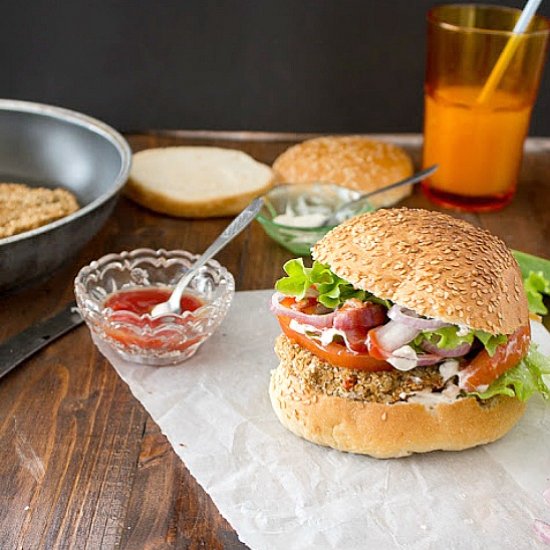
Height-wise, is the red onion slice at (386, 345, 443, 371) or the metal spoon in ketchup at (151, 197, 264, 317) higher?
the red onion slice at (386, 345, 443, 371)

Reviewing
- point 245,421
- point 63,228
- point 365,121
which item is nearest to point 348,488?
point 245,421

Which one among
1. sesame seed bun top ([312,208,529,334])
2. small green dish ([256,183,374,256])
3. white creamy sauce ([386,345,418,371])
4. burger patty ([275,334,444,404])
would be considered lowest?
small green dish ([256,183,374,256])

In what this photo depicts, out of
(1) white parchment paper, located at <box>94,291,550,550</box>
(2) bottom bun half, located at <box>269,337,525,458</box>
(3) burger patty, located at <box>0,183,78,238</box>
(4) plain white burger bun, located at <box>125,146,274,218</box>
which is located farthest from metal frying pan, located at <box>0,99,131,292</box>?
(2) bottom bun half, located at <box>269,337,525,458</box>

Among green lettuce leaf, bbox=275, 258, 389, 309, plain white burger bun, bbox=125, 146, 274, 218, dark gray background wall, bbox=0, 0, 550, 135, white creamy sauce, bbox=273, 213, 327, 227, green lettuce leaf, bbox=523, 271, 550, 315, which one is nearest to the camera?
green lettuce leaf, bbox=275, 258, 389, 309

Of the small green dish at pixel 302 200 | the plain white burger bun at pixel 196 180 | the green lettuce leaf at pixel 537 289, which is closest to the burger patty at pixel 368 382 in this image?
the green lettuce leaf at pixel 537 289

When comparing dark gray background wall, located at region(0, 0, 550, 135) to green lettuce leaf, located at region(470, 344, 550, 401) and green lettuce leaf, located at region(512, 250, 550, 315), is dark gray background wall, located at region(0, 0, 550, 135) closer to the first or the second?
green lettuce leaf, located at region(512, 250, 550, 315)

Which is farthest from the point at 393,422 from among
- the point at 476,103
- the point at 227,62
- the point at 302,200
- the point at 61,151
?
the point at 227,62

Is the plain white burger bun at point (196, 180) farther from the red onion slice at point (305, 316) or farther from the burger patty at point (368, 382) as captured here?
the burger patty at point (368, 382)

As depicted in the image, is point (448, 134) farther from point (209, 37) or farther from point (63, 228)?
point (63, 228)
